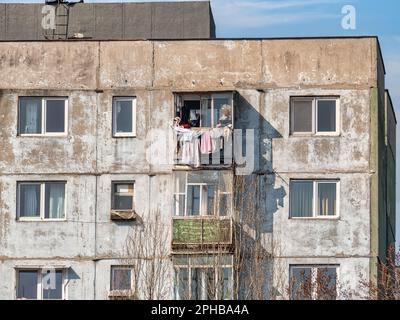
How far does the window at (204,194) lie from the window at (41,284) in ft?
14.8

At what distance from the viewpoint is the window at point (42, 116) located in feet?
189

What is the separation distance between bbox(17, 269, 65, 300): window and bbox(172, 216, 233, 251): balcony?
4.02m

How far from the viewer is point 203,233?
55875 mm

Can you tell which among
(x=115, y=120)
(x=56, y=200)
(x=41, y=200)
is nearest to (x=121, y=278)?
(x=56, y=200)

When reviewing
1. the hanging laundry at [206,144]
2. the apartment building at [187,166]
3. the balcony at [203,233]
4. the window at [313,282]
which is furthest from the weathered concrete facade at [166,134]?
the hanging laundry at [206,144]

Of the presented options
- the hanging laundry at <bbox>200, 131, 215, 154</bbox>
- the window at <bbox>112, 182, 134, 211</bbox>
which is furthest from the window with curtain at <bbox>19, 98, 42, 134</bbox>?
the hanging laundry at <bbox>200, 131, 215, 154</bbox>

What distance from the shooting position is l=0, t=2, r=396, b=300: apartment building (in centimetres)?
5609

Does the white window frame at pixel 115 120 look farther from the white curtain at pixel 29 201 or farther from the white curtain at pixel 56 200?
the white curtain at pixel 29 201

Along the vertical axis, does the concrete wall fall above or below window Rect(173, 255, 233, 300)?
above

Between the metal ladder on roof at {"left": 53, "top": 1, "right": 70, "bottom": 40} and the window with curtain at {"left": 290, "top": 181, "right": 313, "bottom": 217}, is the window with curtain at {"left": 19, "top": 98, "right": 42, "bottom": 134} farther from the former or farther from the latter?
the window with curtain at {"left": 290, "top": 181, "right": 313, "bottom": 217}

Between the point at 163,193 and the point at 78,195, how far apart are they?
285cm

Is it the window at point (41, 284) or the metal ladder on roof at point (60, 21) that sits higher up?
the metal ladder on roof at point (60, 21)

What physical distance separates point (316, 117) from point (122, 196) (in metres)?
6.92

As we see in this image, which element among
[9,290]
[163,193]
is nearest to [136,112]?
[163,193]
